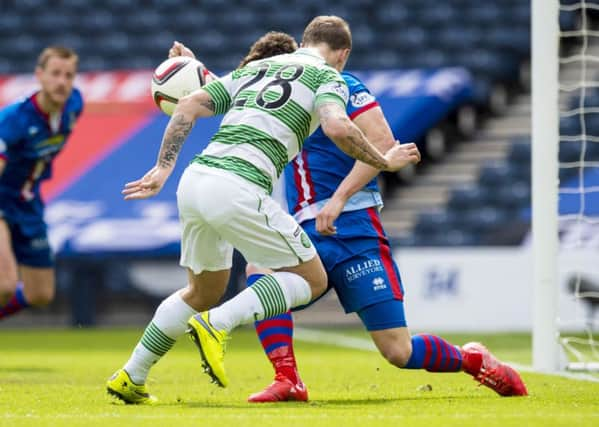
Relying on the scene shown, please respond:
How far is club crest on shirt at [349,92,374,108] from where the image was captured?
591 centimetres

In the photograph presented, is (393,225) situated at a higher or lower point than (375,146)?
lower

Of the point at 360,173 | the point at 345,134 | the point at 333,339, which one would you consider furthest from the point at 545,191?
the point at 333,339

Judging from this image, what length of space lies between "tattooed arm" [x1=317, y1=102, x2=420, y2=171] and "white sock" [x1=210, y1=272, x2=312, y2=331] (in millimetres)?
562

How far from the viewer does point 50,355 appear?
10.3m

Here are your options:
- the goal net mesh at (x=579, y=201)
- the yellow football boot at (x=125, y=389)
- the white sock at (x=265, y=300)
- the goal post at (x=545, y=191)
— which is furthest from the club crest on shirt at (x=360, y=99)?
the goal net mesh at (x=579, y=201)

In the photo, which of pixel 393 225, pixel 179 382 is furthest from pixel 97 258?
pixel 179 382

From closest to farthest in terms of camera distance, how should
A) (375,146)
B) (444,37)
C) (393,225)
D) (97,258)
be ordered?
(375,146), (97,258), (393,225), (444,37)

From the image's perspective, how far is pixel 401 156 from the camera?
5.34 metres

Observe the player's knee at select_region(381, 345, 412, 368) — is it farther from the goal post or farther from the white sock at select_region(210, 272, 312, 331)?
the goal post

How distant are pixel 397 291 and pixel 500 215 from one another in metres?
9.17

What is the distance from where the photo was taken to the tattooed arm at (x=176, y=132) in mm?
5137

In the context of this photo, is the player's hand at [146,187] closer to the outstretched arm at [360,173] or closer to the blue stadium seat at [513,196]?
the outstretched arm at [360,173]

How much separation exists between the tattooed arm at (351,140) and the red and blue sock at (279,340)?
2.96ft

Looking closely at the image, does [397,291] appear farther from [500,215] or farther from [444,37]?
[444,37]
